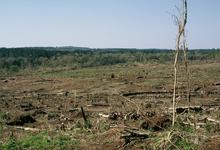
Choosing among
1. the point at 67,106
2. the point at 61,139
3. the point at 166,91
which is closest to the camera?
the point at 61,139

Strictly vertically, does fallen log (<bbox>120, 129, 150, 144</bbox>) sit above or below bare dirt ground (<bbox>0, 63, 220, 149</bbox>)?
above

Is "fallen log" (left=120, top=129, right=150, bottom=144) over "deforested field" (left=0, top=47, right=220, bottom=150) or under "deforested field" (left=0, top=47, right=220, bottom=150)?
over

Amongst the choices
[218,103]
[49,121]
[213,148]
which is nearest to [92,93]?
[218,103]

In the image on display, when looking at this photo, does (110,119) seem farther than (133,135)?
Yes

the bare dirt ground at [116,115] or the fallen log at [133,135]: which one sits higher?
the fallen log at [133,135]

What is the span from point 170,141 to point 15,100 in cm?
2013

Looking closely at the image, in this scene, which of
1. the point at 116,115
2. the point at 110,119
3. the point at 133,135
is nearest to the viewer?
the point at 133,135

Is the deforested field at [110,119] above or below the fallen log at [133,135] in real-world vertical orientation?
below

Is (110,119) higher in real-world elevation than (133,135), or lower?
lower

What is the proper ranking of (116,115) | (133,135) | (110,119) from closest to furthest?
(133,135), (110,119), (116,115)

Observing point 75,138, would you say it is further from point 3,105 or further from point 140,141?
point 3,105

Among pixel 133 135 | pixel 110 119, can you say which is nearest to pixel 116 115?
pixel 110 119

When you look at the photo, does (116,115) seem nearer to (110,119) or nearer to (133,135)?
(110,119)

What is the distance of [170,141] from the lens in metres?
9.40
